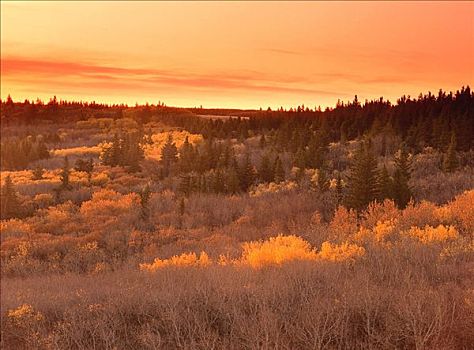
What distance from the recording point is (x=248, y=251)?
13703 millimetres

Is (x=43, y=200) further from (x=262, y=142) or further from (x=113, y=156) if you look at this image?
(x=262, y=142)

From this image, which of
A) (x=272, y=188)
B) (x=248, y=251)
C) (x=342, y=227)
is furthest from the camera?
(x=272, y=188)

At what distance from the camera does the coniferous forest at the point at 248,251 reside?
712 cm

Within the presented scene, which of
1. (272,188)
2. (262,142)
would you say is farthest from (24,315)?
(262,142)

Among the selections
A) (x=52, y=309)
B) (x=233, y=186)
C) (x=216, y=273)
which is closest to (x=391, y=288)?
(x=216, y=273)

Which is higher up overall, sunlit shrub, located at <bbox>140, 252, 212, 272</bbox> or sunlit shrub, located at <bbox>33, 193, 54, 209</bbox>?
sunlit shrub, located at <bbox>140, 252, 212, 272</bbox>

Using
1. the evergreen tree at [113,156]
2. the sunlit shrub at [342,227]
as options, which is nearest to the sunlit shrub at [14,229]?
the sunlit shrub at [342,227]

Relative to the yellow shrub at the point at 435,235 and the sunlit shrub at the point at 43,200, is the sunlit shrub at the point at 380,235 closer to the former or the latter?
the yellow shrub at the point at 435,235

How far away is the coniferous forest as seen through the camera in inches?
280

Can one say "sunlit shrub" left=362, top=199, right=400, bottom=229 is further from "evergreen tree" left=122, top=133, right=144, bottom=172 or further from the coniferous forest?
"evergreen tree" left=122, top=133, right=144, bottom=172

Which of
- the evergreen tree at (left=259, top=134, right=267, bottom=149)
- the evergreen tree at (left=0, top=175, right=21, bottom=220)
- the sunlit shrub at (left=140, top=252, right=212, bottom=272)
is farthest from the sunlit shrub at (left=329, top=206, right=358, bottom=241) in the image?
the evergreen tree at (left=259, top=134, right=267, bottom=149)

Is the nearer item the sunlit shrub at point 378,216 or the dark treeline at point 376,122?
the sunlit shrub at point 378,216

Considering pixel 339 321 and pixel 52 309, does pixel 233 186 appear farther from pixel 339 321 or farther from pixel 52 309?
pixel 339 321

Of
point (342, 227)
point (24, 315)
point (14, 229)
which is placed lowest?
point (14, 229)
